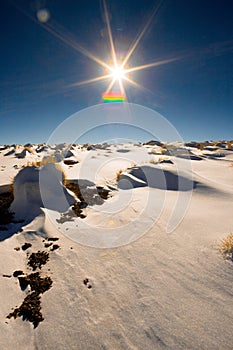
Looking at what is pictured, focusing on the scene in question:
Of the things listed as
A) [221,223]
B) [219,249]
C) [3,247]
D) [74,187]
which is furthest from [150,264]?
[74,187]

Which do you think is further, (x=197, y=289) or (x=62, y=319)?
(x=197, y=289)

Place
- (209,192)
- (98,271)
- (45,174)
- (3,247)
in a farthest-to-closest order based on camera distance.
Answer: (209,192)
(45,174)
(3,247)
(98,271)

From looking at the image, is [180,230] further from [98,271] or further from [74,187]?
[74,187]

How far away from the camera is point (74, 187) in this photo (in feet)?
22.1

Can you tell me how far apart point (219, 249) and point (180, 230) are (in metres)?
0.82

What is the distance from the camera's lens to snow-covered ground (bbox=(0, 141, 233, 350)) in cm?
183

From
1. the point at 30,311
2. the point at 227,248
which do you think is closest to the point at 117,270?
the point at 30,311

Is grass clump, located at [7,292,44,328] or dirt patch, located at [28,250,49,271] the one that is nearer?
grass clump, located at [7,292,44,328]

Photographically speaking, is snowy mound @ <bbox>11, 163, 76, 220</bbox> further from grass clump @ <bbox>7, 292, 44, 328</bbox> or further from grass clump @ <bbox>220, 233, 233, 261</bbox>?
grass clump @ <bbox>220, 233, 233, 261</bbox>

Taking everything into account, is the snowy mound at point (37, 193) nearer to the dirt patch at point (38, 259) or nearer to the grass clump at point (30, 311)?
the dirt patch at point (38, 259)

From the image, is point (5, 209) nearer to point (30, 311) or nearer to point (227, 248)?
point (30, 311)

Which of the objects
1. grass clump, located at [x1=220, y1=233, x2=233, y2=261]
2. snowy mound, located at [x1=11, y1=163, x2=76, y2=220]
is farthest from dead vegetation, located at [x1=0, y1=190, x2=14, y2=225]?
grass clump, located at [x1=220, y1=233, x2=233, y2=261]

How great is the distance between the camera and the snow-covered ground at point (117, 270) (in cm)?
183

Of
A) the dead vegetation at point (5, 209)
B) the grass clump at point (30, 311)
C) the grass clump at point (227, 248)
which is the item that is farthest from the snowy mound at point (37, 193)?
the grass clump at point (227, 248)
